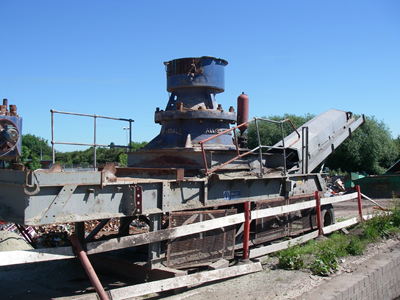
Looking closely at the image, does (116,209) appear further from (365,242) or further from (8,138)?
(365,242)

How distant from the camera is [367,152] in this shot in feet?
122

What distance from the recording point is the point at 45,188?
15.5 ft

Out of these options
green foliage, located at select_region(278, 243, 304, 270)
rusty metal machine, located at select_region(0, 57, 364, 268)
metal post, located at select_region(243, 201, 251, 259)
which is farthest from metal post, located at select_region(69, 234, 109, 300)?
green foliage, located at select_region(278, 243, 304, 270)

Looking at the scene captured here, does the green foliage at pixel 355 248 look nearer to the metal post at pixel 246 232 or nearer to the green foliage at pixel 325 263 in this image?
the green foliage at pixel 325 263

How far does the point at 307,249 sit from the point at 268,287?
2099 millimetres

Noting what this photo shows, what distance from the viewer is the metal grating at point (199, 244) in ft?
19.8

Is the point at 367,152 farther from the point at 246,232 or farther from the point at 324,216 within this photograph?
the point at 246,232

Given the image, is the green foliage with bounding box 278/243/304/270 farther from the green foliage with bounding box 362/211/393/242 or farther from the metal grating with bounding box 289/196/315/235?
the green foliage with bounding box 362/211/393/242

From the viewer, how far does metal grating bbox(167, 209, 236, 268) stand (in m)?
6.04

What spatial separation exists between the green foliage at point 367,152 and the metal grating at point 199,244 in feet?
110

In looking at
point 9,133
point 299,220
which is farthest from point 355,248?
point 9,133

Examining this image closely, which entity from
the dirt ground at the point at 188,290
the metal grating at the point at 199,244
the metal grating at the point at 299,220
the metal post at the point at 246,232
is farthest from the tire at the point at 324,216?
the metal grating at the point at 199,244

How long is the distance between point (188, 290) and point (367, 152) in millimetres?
35589

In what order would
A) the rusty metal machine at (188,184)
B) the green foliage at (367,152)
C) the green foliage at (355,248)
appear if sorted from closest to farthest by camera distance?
the rusty metal machine at (188,184) < the green foliage at (355,248) < the green foliage at (367,152)
